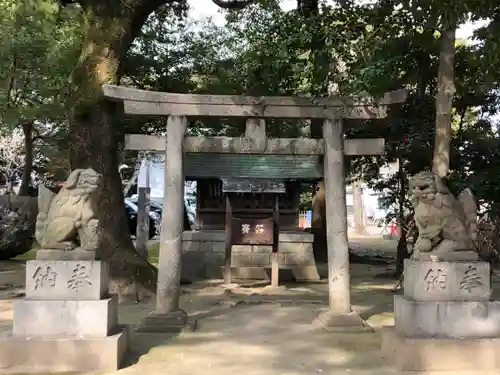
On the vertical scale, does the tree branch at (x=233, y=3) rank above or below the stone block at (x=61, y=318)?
above

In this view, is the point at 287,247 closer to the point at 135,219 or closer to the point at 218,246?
the point at 218,246

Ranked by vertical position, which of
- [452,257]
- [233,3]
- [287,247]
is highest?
[233,3]

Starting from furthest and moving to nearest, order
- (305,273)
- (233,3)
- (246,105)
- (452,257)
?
1. (305,273)
2. (233,3)
3. (246,105)
4. (452,257)

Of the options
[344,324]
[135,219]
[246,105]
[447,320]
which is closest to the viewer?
[447,320]

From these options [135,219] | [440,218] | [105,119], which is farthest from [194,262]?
[135,219]

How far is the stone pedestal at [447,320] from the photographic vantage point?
573 cm

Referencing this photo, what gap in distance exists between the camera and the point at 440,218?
241 inches

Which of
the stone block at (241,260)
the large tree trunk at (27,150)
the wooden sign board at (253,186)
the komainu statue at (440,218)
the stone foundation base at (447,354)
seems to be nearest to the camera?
the stone foundation base at (447,354)

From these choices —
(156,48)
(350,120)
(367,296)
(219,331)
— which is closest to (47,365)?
(219,331)

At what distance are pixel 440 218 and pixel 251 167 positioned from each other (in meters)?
8.34

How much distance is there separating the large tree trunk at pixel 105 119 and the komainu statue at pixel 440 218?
5.94 meters

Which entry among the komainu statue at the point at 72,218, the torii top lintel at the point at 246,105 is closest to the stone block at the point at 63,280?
the komainu statue at the point at 72,218

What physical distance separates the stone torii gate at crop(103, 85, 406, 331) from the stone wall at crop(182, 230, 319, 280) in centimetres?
649

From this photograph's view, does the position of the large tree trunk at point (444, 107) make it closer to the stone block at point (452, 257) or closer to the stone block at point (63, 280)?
the stone block at point (452, 257)
